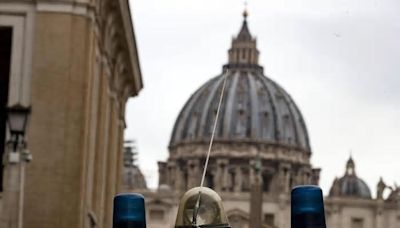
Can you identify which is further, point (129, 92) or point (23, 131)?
point (129, 92)

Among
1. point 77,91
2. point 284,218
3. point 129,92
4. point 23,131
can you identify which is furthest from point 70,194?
point 284,218

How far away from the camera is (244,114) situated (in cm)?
17112

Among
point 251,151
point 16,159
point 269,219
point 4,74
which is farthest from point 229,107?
point 16,159

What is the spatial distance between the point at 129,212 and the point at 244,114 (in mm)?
163665

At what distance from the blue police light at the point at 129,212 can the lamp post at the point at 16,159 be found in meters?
8.51

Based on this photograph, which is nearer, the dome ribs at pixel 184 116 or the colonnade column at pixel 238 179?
the colonnade column at pixel 238 179

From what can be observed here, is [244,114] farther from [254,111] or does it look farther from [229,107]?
[229,107]

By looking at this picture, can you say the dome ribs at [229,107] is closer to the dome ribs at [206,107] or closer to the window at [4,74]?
the dome ribs at [206,107]

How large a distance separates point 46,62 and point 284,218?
123109mm

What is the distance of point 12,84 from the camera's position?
24.2 metres

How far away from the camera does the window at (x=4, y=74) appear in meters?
25.0

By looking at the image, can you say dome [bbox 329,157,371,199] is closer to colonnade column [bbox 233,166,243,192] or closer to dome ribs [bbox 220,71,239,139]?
colonnade column [bbox 233,166,243,192]

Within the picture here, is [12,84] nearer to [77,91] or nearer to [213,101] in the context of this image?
[77,91]

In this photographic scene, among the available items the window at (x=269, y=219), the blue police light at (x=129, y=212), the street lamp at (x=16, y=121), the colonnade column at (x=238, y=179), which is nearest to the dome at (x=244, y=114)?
the colonnade column at (x=238, y=179)
